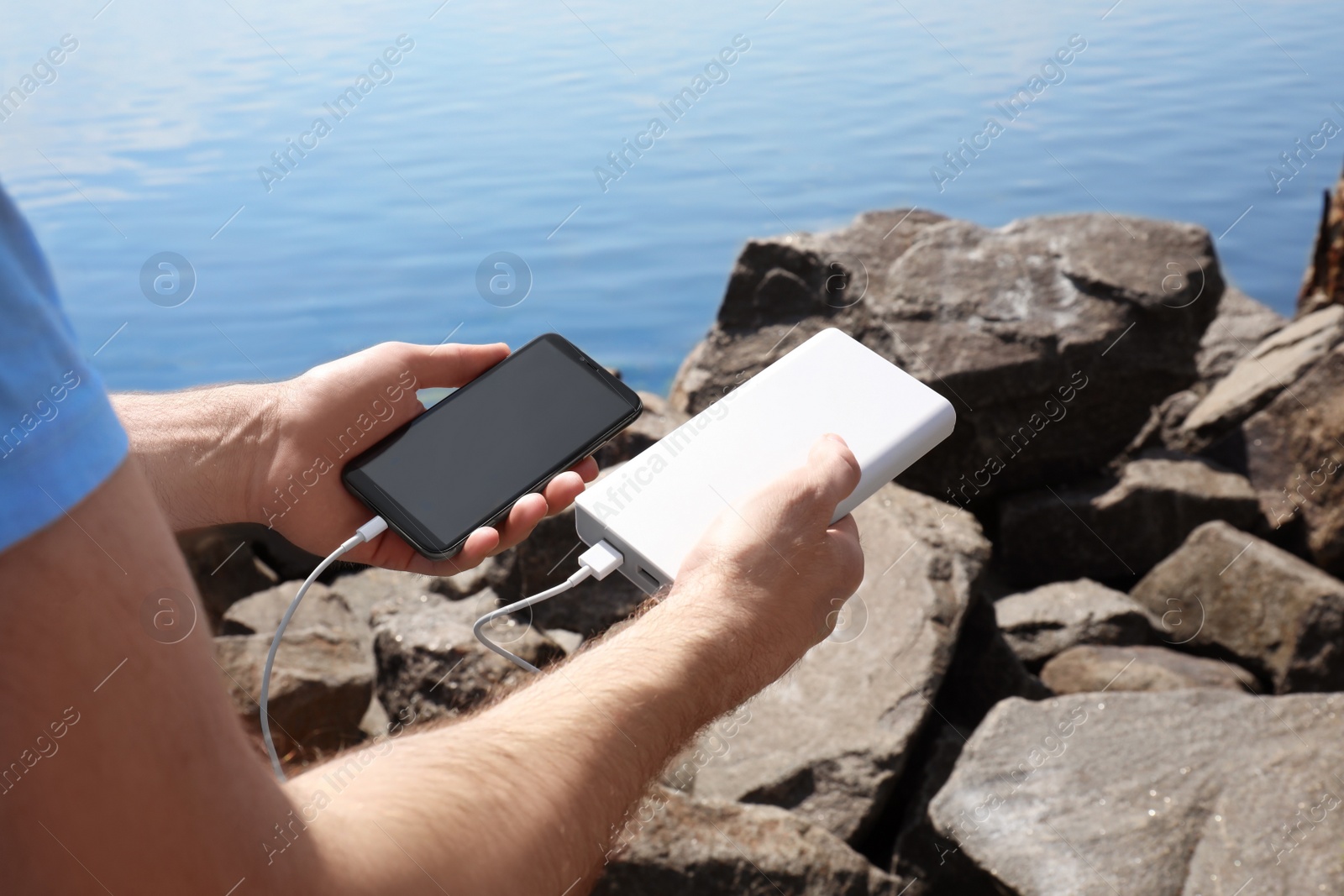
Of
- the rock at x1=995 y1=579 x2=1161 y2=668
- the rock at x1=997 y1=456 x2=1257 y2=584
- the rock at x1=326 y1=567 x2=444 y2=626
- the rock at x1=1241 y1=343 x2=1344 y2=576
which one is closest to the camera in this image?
the rock at x1=995 y1=579 x2=1161 y2=668

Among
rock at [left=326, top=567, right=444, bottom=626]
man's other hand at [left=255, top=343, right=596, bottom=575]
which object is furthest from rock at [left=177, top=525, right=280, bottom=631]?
man's other hand at [left=255, top=343, right=596, bottom=575]

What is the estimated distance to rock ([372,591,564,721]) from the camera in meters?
2.57

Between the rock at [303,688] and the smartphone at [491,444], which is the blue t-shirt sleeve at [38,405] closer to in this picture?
the smartphone at [491,444]

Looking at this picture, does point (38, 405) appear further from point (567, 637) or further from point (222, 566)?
point (222, 566)

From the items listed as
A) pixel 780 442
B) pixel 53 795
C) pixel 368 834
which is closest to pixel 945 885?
pixel 780 442

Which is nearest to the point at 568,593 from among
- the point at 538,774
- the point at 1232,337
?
the point at 538,774

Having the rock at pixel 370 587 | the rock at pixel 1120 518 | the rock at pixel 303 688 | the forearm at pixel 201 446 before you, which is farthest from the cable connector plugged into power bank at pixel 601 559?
the rock at pixel 1120 518

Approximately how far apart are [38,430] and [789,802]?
2.26 metres

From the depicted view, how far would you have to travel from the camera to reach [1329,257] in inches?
194

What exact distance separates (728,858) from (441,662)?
95cm

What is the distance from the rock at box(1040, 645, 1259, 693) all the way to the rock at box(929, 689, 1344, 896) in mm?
616

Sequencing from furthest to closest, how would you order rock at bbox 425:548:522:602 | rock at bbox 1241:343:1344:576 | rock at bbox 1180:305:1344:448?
rock at bbox 1180:305:1344:448
rock at bbox 1241:343:1344:576
rock at bbox 425:548:522:602

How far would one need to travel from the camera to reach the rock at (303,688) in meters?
2.66

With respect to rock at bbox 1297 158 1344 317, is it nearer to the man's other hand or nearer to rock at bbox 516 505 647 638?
rock at bbox 516 505 647 638
